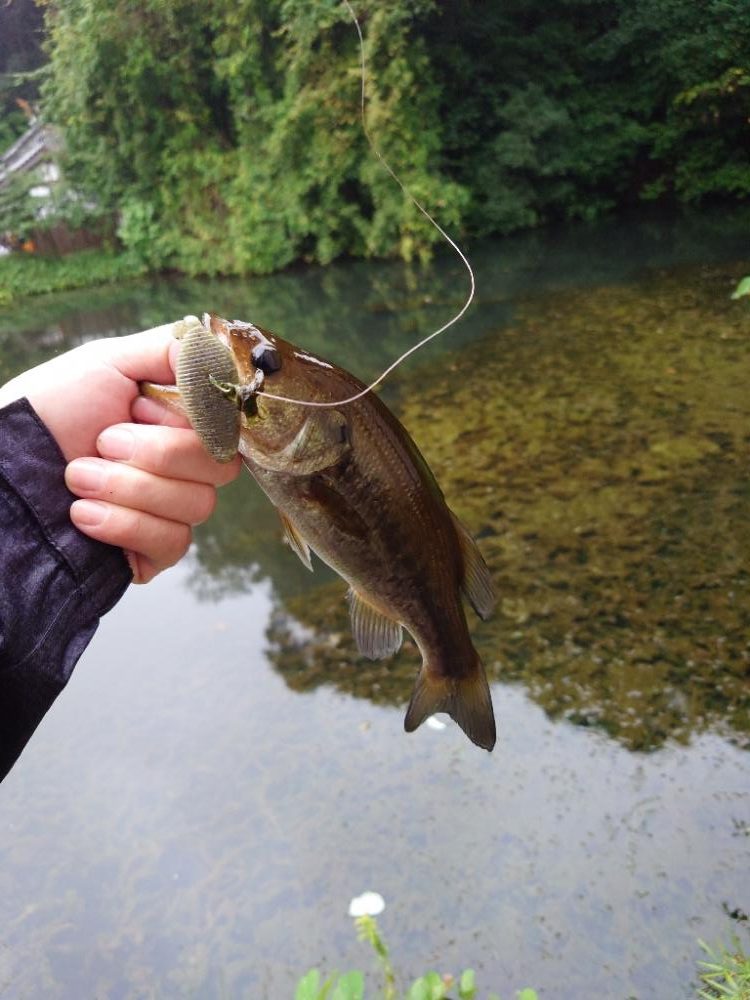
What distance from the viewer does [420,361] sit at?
9492 millimetres

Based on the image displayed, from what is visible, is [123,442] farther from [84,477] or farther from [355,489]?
[355,489]

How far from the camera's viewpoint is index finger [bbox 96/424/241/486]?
4.78 feet

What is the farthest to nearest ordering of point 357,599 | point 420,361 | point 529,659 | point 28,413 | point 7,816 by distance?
1. point 420,361
2. point 529,659
3. point 7,816
4. point 357,599
5. point 28,413

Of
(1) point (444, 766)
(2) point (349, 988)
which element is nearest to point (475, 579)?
(2) point (349, 988)

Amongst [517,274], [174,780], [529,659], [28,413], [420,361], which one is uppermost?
[28,413]

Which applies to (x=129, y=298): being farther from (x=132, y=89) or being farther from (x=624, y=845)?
(x=624, y=845)

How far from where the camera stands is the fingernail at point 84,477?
1424mm

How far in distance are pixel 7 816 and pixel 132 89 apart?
1728 centimetres

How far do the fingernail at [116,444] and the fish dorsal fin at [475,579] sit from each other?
0.70 metres

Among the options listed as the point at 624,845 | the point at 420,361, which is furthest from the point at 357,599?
the point at 420,361

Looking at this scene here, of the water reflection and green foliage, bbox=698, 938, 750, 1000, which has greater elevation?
green foliage, bbox=698, 938, 750, 1000

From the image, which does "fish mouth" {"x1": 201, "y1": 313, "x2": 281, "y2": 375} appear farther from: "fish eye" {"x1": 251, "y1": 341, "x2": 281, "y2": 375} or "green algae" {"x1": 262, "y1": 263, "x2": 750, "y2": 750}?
"green algae" {"x1": 262, "y1": 263, "x2": 750, "y2": 750}

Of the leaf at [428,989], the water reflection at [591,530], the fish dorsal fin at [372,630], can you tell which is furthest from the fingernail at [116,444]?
the water reflection at [591,530]

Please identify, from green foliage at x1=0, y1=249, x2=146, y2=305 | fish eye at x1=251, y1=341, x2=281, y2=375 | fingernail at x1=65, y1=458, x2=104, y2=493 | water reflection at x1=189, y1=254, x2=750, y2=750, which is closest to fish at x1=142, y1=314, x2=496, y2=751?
fish eye at x1=251, y1=341, x2=281, y2=375
